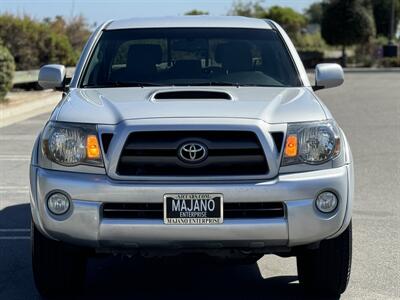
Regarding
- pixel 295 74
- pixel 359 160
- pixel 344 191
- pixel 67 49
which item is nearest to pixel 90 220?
pixel 344 191

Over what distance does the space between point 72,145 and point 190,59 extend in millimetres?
1693

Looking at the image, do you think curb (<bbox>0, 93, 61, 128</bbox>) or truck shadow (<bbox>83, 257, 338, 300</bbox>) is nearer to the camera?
truck shadow (<bbox>83, 257, 338, 300</bbox>)

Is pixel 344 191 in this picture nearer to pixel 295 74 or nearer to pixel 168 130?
pixel 168 130

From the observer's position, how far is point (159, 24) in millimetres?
6473

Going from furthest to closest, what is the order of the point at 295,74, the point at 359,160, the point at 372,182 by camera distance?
1. the point at 359,160
2. the point at 372,182
3. the point at 295,74

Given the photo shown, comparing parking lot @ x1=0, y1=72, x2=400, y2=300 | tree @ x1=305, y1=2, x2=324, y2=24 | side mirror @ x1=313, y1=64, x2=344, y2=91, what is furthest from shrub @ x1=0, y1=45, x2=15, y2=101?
Result: tree @ x1=305, y1=2, x2=324, y2=24

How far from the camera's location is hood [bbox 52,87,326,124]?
470 centimetres

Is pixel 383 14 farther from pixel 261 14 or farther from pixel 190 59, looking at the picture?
pixel 190 59

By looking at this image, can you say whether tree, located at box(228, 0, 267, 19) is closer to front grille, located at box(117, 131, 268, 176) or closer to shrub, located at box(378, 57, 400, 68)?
shrub, located at box(378, 57, 400, 68)

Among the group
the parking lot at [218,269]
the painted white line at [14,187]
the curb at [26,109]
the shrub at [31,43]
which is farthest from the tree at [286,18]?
the parking lot at [218,269]

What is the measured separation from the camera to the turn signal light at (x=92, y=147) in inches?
182

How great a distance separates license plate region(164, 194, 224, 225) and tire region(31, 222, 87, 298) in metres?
0.71

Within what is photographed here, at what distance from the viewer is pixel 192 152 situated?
15.0 ft

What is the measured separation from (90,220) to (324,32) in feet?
180
